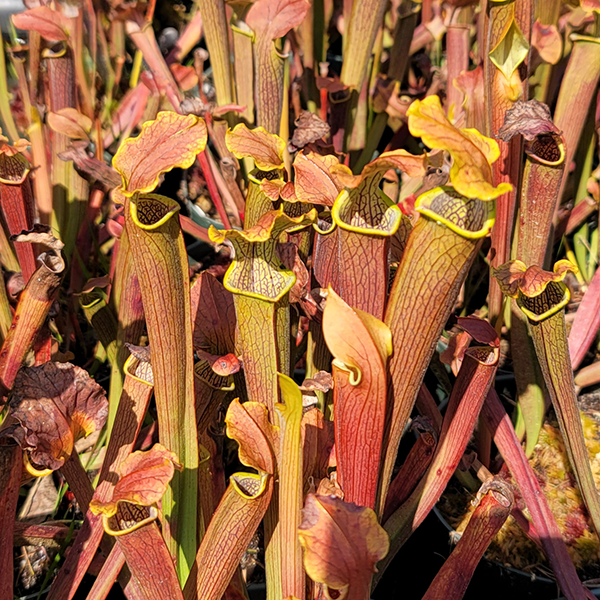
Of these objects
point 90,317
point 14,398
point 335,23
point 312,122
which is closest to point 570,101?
point 312,122

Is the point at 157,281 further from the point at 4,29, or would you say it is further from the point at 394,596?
the point at 4,29

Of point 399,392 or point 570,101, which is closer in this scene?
point 399,392

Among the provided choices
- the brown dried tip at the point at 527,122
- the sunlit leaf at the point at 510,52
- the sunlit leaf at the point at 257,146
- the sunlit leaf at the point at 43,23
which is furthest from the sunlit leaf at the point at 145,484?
the sunlit leaf at the point at 43,23

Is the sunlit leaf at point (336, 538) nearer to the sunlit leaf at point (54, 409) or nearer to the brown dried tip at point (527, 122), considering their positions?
the sunlit leaf at point (54, 409)

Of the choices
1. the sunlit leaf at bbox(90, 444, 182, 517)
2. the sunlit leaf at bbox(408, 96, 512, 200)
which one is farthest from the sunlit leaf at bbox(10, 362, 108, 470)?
the sunlit leaf at bbox(408, 96, 512, 200)

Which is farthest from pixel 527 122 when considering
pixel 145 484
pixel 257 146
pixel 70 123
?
pixel 70 123

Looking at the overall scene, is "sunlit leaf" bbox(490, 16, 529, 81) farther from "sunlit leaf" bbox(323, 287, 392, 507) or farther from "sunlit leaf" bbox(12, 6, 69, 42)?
"sunlit leaf" bbox(12, 6, 69, 42)
